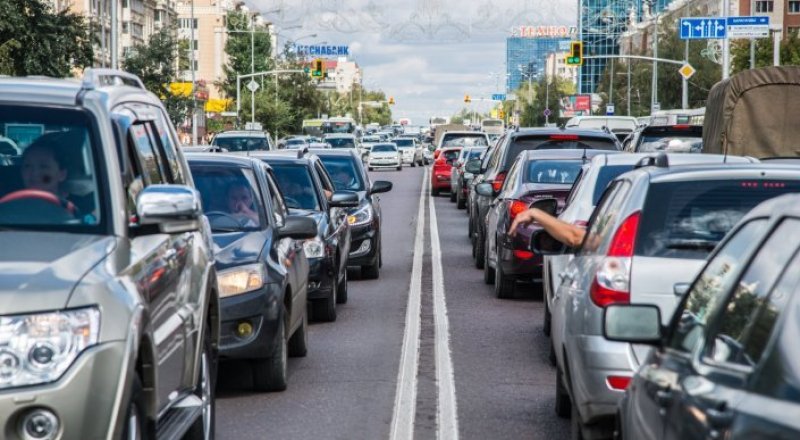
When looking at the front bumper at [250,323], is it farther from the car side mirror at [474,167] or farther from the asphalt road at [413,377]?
the car side mirror at [474,167]

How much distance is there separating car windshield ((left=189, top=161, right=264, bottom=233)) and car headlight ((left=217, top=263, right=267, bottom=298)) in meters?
0.95

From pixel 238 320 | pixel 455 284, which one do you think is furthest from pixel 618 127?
pixel 238 320

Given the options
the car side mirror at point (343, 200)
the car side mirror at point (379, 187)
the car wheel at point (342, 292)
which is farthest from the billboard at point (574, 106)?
the car side mirror at point (343, 200)

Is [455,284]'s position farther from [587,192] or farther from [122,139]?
[122,139]

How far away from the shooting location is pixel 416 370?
12.0 meters

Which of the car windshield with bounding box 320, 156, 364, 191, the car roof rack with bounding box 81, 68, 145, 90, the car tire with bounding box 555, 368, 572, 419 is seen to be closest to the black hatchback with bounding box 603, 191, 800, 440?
the car roof rack with bounding box 81, 68, 145, 90

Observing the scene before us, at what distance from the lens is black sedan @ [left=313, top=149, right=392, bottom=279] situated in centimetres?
1973

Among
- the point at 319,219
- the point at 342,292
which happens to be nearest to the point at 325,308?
the point at 319,219

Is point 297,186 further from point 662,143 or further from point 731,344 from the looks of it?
point 731,344

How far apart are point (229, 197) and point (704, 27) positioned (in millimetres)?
43284

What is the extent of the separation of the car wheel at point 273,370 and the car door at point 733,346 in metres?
6.21

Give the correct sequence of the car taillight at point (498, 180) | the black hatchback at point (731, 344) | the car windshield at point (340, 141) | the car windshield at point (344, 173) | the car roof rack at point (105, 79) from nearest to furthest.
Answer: the black hatchback at point (731, 344), the car roof rack at point (105, 79), the car taillight at point (498, 180), the car windshield at point (344, 173), the car windshield at point (340, 141)

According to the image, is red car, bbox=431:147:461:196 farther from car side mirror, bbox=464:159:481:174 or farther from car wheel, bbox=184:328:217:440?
car wheel, bbox=184:328:217:440

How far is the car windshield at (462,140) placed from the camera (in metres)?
53.4
